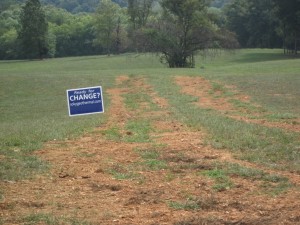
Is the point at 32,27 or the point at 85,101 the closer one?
the point at 85,101

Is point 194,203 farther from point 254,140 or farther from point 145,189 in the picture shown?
point 254,140

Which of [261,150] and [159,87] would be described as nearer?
[261,150]

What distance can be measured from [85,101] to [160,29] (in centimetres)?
3688

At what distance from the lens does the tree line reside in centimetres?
4762

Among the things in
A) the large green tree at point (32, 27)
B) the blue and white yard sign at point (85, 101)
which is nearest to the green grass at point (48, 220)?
the blue and white yard sign at point (85, 101)

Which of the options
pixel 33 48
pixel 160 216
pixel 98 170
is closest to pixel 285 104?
pixel 98 170

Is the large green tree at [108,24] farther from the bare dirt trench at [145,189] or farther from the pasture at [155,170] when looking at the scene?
the bare dirt trench at [145,189]

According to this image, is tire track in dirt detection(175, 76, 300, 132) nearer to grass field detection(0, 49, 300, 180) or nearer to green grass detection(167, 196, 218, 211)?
grass field detection(0, 49, 300, 180)

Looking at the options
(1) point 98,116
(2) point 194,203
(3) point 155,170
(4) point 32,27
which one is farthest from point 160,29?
(2) point 194,203

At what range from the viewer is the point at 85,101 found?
11.7 metres

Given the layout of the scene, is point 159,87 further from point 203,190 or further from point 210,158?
point 203,190

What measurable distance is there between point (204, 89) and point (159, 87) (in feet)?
7.88

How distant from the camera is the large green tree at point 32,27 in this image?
244 feet

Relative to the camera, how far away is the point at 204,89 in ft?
87.9
